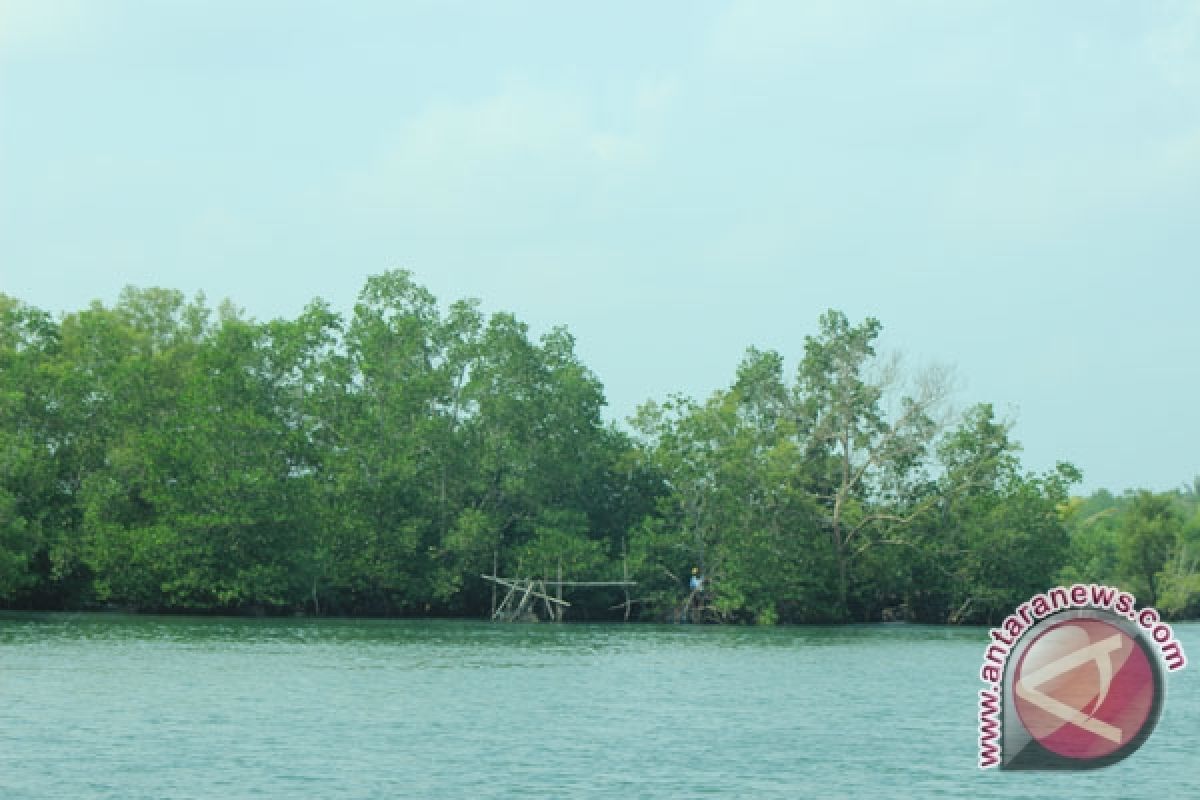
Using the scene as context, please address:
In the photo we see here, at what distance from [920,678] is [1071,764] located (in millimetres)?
19930

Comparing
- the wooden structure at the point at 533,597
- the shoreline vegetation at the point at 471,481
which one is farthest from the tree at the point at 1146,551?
the wooden structure at the point at 533,597

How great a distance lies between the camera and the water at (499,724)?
19.0 meters

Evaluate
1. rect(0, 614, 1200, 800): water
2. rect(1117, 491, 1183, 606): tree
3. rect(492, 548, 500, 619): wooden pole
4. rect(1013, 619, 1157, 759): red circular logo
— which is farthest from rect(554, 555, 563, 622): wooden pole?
rect(1013, 619, 1157, 759): red circular logo

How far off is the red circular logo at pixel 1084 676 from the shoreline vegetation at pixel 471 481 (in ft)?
169

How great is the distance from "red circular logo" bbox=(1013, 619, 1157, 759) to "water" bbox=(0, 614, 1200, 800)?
20.5 feet

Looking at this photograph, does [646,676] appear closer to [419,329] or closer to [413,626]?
[413,626]


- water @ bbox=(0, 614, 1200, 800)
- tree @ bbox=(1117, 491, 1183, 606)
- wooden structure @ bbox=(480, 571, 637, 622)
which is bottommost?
water @ bbox=(0, 614, 1200, 800)

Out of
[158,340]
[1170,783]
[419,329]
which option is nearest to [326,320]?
[419,329]

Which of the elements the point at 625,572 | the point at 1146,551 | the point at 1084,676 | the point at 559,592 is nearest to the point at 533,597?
the point at 559,592

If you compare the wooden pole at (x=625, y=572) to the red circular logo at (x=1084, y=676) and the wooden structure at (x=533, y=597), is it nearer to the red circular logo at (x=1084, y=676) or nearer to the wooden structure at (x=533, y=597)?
the wooden structure at (x=533, y=597)

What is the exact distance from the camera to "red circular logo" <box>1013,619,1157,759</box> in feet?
36.6

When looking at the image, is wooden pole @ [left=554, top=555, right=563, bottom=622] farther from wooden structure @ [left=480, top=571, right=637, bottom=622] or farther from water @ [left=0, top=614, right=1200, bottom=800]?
water @ [left=0, top=614, right=1200, bottom=800]

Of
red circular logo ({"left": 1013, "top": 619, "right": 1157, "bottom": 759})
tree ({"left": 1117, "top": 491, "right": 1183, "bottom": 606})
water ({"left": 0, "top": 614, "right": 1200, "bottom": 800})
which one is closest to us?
A: red circular logo ({"left": 1013, "top": 619, "right": 1157, "bottom": 759})

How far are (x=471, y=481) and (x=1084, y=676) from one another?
188 feet
